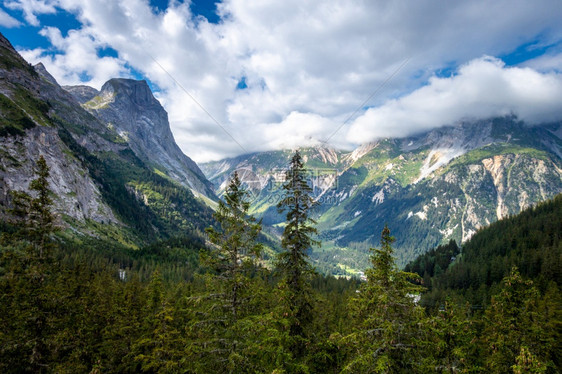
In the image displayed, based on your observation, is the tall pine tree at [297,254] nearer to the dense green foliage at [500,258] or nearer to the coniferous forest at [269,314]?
the coniferous forest at [269,314]

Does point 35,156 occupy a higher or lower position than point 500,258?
higher

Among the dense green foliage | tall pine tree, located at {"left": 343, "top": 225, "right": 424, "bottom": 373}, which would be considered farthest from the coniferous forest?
the dense green foliage

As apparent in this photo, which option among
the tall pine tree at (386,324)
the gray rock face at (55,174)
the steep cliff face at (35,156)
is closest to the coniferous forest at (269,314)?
the tall pine tree at (386,324)

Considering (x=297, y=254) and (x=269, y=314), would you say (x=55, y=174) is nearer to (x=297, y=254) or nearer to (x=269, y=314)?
(x=297, y=254)

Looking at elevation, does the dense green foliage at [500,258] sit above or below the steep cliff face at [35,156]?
below

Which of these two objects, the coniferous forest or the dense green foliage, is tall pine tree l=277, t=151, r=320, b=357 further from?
the dense green foliage

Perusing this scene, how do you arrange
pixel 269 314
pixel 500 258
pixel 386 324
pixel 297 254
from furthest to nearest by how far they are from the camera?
pixel 500 258
pixel 297 254
pixel 269 314
pixel 386 324

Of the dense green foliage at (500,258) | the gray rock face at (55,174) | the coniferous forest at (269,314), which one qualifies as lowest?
the coniferous forest at (269,314)

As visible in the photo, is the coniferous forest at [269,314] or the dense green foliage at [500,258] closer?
the coniferous forest at [269,314]

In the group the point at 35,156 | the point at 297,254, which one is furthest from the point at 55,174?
the point at 297,254

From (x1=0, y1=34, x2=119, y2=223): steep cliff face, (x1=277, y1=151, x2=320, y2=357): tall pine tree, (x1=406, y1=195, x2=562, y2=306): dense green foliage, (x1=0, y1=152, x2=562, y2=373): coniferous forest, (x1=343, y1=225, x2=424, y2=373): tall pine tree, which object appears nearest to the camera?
(x1=343, y1=225, x2=424, y2=373): tall pine tree

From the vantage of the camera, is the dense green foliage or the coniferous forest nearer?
the coniferous forest

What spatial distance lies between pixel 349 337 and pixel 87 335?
98.0 feet

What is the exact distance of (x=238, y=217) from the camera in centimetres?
1673
